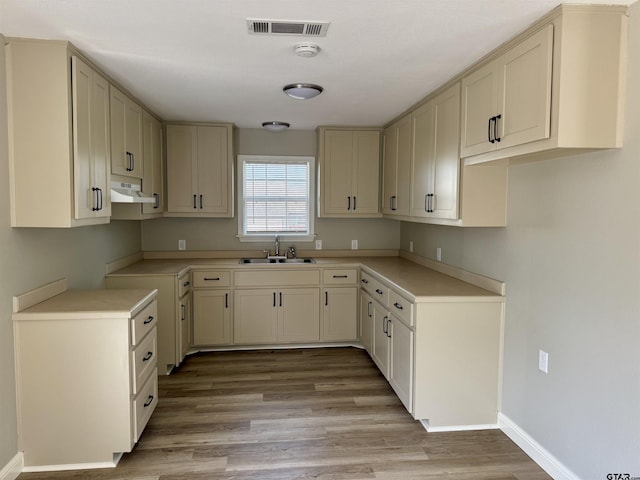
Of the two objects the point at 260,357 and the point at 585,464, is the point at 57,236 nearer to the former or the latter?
the point at 260,357

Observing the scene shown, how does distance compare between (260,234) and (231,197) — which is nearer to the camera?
(231,197)

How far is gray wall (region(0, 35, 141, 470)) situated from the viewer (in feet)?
7.13

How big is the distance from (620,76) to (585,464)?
186 centimetres

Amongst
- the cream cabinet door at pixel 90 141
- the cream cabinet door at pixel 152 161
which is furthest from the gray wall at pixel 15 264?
the cream cabinet door at pixel 152 161

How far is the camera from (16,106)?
2223 mm

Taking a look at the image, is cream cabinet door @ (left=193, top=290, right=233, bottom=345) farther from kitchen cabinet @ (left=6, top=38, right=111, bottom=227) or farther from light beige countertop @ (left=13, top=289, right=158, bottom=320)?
kitchen cabinet @ (left=6, top=38, right=111, bottom=227)

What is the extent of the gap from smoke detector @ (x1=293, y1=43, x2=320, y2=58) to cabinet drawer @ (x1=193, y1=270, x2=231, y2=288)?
8.14 ft

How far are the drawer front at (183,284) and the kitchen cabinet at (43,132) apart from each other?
1536 mm

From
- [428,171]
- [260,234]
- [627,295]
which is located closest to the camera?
[627,295]

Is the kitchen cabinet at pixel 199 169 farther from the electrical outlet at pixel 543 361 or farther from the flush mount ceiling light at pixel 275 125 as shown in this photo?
the electrical outlet at pixel 543 361

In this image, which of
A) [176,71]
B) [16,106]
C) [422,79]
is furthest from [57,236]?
[422,79]

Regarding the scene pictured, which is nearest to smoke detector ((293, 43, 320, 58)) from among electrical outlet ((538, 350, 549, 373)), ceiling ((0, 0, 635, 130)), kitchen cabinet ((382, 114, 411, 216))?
ceiling ((0, 0, 635, 130))

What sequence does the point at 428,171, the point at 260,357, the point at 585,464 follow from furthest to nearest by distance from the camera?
the point at 260,357 < the point at 428,171 < the point at 585,464

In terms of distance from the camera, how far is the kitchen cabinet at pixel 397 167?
3.80 metres
